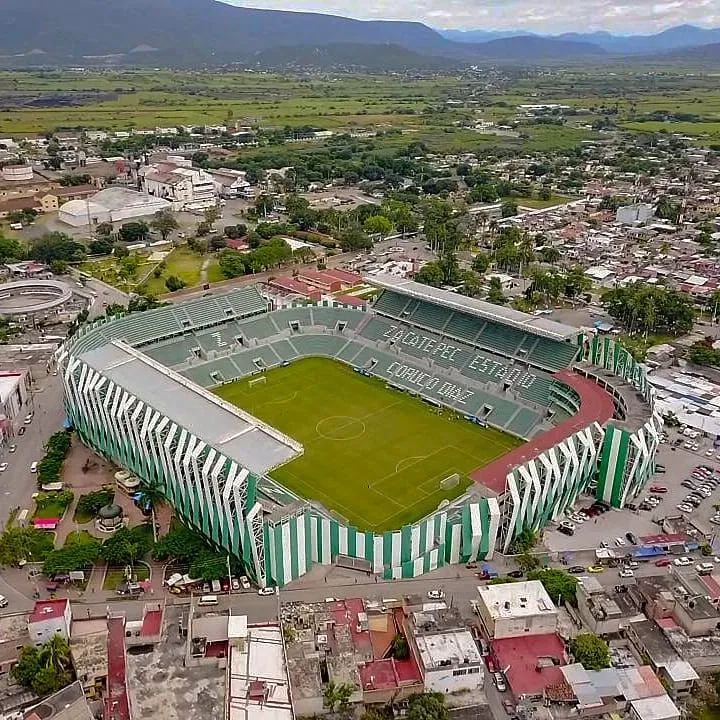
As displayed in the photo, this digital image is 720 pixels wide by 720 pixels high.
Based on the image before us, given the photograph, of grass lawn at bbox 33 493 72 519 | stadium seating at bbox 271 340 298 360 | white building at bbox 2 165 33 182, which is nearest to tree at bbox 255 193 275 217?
white building at bbox 2 165 33 182

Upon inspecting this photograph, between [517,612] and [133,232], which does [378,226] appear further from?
[517,612]

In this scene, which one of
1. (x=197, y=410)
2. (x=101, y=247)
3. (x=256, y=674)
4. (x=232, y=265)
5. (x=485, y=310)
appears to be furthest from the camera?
(x=101, y=247)

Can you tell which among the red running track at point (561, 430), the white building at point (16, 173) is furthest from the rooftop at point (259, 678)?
the white building at point (16, 173)

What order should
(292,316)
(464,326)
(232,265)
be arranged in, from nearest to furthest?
(464,326) → (292,316) → (232,265)

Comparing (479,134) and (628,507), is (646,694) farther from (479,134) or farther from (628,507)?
(479,134)

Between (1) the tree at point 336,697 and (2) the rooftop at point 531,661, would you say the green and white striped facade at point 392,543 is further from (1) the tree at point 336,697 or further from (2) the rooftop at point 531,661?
(1) the tree at point 336,697

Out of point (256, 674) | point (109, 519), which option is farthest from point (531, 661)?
point (109, 519)
